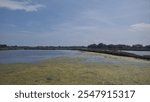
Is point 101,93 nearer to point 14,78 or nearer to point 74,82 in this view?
point 74,82

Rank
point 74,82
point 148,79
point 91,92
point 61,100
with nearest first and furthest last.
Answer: point 61,100 → point 91,92 → point 74,82 → point 148,79

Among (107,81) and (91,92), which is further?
(107,81)

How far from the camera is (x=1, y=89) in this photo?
768cm

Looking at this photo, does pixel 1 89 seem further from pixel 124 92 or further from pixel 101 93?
pixel 124 92

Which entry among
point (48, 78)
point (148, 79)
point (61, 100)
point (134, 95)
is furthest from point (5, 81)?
point (148, 79)

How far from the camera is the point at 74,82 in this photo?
941 cm

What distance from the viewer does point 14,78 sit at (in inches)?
391

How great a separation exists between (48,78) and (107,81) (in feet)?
7.27

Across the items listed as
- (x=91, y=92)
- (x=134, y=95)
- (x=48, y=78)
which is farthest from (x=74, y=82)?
(x=134, y=95)

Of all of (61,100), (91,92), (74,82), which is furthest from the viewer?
(74,82)

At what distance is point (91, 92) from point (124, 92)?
927mm

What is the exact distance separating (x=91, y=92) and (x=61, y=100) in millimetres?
975

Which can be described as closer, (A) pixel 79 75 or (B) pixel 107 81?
(B) pixel 107 81

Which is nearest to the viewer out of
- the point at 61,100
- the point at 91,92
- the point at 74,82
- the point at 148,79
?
the point at 61,100
